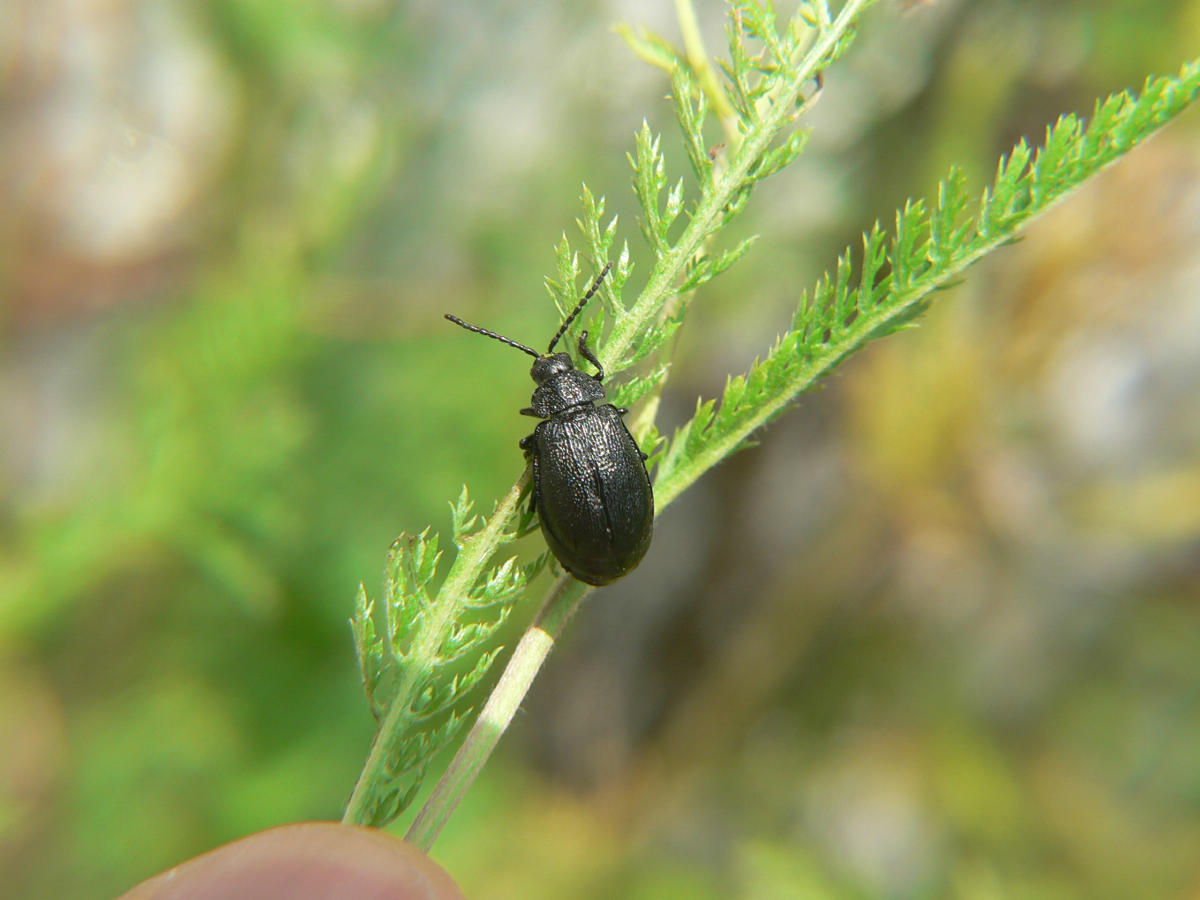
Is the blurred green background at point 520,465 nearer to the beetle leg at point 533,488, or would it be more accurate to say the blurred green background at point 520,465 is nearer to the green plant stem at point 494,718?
the beetle leg at point 533,488

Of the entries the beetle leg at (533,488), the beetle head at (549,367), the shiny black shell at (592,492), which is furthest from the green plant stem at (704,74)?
the beetle head at (549,367)

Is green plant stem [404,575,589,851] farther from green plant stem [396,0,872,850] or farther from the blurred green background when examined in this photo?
the blurred green background

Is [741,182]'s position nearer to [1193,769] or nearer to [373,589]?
[373,589]

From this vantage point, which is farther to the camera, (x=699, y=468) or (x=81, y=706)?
(x=81, y=706)

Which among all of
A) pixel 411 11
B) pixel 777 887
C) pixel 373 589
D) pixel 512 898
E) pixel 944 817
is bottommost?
pixel 944 817

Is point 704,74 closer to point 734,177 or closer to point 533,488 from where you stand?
point 734,177

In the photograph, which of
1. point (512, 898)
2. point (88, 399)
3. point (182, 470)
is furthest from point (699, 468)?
point (88, 399)
